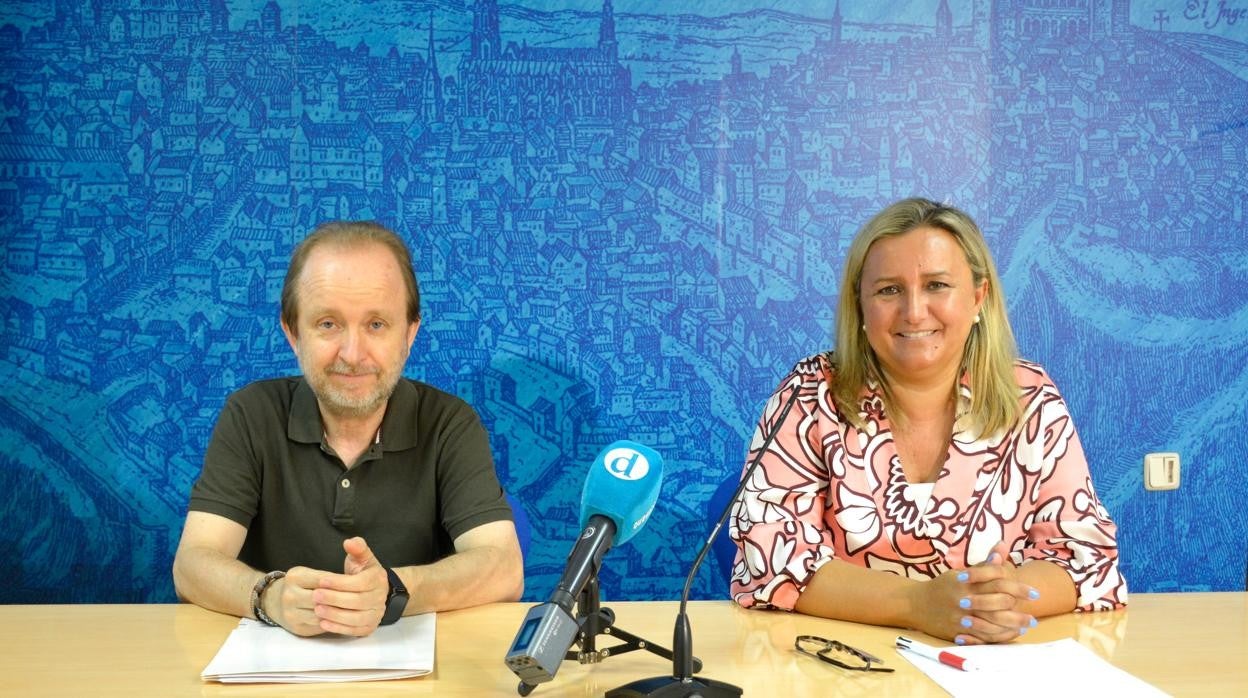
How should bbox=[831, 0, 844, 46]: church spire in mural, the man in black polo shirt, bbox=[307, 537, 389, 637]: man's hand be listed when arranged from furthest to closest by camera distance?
bbox=[831, 0, 844, 46]: church spire in mural, the man in black polo shirt, bbox=[307, 537, 389, 637]: man's hand

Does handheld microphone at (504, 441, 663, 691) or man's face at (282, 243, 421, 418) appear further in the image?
man's face at (282, 243, 421, 418)

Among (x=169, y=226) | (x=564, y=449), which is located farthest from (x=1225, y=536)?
(x=169, y=226)

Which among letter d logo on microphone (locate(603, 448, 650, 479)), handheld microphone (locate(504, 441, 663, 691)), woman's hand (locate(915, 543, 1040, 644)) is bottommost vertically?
woman's hand (locate(915, 543, 1040, 644))

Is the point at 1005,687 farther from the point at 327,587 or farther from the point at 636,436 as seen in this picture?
the point at 636,436

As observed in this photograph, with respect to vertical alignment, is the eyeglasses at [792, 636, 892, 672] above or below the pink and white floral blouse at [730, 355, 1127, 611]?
below

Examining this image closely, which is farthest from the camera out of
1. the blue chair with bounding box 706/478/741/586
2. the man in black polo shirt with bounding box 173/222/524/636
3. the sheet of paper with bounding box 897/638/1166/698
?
the blue chair with bounding box 706/478/741/586

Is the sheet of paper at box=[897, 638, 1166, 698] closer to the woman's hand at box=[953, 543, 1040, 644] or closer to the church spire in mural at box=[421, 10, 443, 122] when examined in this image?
the woman's hand at box=[953, 543, 1040, 644]

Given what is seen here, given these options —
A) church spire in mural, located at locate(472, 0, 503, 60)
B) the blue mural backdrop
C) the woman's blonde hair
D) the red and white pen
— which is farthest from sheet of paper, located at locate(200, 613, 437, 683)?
church spire in mural, located at locate(472, 0, 503, 60)

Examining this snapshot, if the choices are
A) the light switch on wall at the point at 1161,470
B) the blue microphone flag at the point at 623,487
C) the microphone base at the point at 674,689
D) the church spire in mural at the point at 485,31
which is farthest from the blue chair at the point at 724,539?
the light switch on wall at the point at 1161,470

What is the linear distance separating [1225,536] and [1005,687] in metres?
2.35

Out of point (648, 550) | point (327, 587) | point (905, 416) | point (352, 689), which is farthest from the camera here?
point (648, 550)

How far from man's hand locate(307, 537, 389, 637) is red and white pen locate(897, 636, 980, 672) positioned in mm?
817

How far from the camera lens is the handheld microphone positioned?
122cm

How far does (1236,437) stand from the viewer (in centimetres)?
340
